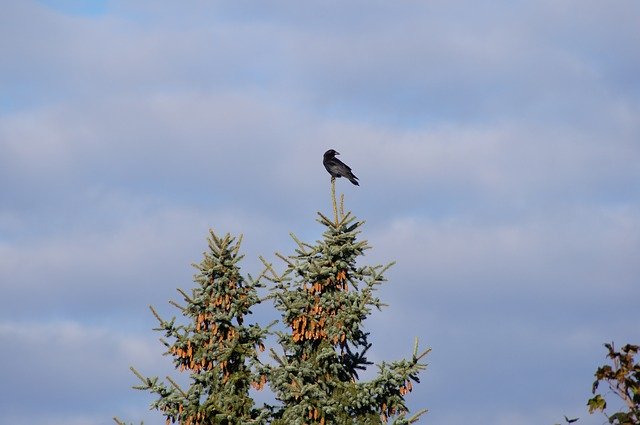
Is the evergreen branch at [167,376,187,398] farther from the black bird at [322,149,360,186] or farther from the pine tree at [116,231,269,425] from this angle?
the black bird at [322,149,360,186]

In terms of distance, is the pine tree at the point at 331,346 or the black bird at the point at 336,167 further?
the black bird at the point at 336,167

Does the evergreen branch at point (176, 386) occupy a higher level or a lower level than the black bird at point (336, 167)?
lower

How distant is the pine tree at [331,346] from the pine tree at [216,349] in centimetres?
76

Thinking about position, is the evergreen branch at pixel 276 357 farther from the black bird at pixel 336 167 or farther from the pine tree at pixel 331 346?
the black bird at pixel 336 167

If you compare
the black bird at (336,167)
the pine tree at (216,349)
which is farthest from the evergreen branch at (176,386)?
the black bird at (336,167)

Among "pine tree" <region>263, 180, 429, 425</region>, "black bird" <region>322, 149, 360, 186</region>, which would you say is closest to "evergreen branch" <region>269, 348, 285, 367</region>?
"pine tree" <region>263, 180, 429, 425</region>

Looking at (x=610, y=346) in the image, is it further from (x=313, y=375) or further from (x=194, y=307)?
(x=194, y=307)

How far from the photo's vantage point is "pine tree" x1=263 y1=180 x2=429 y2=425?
21281mm

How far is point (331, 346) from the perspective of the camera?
22.1m

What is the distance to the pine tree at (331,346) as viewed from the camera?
21281 millimetres

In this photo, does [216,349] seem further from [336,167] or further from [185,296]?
[336,167]

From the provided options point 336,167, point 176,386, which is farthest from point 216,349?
point 336,167

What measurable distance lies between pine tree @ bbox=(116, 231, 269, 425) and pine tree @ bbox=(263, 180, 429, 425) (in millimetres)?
755

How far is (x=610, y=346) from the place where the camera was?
45.9 ft
